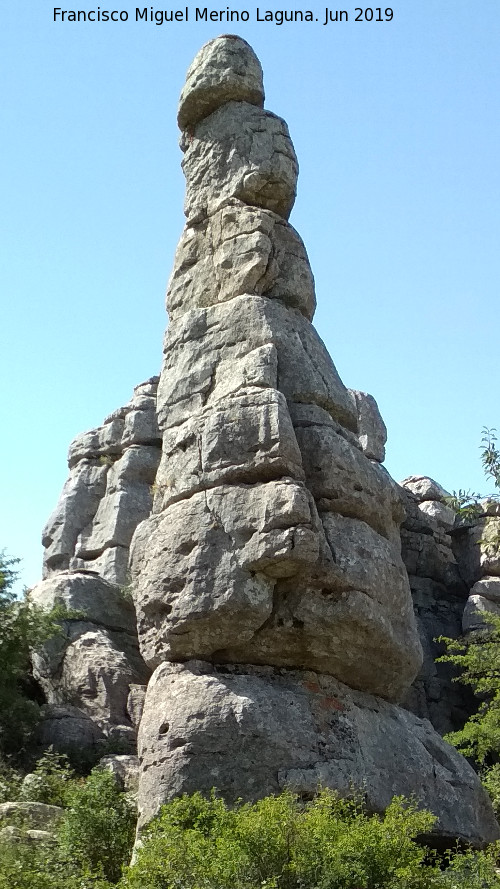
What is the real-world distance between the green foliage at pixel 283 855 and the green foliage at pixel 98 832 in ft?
5.47

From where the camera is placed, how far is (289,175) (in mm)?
12859

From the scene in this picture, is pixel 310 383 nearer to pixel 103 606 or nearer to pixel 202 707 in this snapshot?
pixel 202 707

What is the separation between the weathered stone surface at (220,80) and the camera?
13602 mm

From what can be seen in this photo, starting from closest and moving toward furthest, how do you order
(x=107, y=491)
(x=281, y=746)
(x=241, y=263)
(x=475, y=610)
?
(x=281, y=746)
(x=241, y=263)
(x=475, y=610)
(x=107, y=491)

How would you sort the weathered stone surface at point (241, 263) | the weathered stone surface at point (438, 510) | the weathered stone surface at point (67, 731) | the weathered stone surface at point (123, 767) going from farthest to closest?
the weathered stone surface at point (438, 510)
the weathered stone surface at point (67, 731)
the weathered stone surface at point (241, 263)
the weathered stone surface at point (123, 767)

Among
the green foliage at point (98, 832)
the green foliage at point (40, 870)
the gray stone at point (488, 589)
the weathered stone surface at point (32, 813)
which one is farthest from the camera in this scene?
the gray stone at point (488, 589)

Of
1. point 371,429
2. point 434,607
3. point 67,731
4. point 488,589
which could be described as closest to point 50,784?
point 67,731

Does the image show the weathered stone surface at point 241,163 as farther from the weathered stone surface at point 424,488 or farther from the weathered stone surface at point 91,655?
the weathered stone surface at point 424,488

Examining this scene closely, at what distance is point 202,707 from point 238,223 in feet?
20.7

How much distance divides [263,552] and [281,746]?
1.80m

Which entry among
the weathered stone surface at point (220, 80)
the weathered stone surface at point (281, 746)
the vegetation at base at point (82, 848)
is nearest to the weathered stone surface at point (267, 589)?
the weathered stone surface at point (281, 746)

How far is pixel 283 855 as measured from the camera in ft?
22.2

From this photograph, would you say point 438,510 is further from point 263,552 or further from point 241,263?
point 263,552

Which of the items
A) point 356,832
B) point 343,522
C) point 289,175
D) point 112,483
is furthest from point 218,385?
point 112,483
